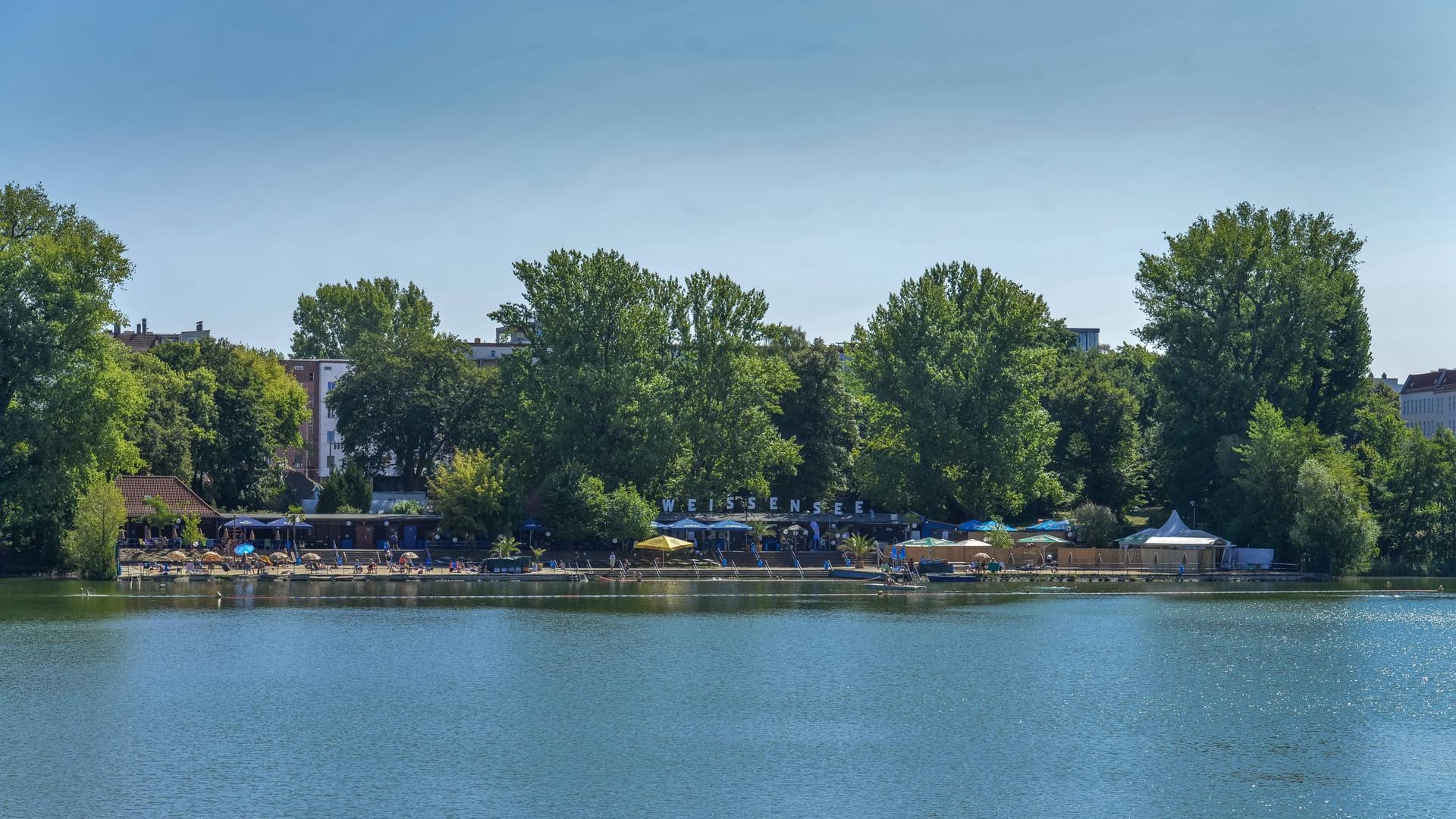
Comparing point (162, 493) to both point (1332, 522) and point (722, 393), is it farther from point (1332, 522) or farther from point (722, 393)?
point (1332, 522)

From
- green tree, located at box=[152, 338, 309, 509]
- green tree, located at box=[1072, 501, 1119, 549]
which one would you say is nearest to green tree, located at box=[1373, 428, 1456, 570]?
green tree, located at box=[1072, 501, 1119, 549]

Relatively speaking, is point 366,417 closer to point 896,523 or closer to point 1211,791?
point 896,523

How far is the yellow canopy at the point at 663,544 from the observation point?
80.0 meters

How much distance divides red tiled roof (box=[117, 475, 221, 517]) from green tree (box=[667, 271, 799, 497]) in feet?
88.2

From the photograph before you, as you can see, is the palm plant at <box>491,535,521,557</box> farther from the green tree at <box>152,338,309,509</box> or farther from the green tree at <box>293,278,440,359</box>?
the green tree at <box>293,278,440,359</box>

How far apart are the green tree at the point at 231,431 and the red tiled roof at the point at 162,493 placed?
6918 mm

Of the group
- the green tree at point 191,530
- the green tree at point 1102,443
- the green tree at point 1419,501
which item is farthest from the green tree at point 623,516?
the green tree at point 1419,501

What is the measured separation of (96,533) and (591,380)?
86.4 ft

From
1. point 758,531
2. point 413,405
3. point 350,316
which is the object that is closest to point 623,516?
point 758,531

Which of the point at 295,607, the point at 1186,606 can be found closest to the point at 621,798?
the point at 295,607

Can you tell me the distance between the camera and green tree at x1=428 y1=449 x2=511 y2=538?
82.0 m

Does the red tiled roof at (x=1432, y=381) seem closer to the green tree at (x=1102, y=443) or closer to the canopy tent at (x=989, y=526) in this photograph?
the green tree at (x=1102, y=443)

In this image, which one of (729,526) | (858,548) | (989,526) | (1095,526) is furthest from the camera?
(1095,526)

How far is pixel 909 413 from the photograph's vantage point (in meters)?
87.6
